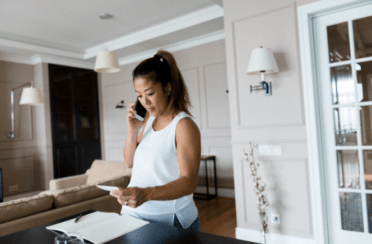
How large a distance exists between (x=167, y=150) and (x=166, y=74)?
0.33 metres

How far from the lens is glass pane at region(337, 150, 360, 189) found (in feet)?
7.48

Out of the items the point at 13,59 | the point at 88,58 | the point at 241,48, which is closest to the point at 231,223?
the point at 241,48

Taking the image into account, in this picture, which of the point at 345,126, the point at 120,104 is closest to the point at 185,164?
the point at 345,126

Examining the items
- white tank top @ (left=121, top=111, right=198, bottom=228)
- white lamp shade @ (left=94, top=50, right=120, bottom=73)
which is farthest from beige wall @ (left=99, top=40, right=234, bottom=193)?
white tank top @ (left=121, top=111, right=198, bottom=228)

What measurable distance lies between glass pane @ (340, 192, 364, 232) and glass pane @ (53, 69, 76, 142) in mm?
5002

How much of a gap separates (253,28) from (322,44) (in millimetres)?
648

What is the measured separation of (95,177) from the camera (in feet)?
11.5

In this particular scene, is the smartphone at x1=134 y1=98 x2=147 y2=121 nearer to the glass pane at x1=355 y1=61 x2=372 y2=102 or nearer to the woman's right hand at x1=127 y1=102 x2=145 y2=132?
the woman's right hand at x1=127 y1=102 x2=145 y2=132

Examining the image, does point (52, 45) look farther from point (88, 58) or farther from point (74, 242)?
point (74, 242)

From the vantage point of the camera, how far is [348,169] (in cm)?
231

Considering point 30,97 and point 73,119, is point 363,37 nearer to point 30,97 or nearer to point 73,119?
point 30,97

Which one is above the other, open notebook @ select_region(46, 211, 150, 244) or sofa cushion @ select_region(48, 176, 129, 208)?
open notebook @ select_region(46, 211, 150, 244)

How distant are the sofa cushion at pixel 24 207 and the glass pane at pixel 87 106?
4.09 metres

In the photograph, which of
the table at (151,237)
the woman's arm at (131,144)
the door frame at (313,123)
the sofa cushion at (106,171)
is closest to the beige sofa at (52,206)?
the sofa cushion at (106,171)
